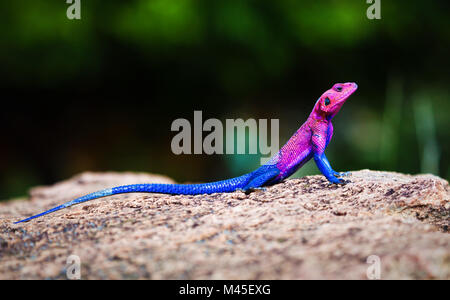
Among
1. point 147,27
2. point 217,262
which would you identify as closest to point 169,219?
point 217,262

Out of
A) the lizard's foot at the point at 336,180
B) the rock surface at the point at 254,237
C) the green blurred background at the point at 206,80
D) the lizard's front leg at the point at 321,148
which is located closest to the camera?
the rock surface at the point at 254,237

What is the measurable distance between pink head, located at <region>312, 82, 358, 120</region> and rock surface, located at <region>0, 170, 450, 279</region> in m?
0.68

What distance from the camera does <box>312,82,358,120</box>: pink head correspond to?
357 cm

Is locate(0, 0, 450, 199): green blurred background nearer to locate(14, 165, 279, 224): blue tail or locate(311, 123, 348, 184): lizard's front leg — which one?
locate(311, 123, 348, 184): lizard's front leg

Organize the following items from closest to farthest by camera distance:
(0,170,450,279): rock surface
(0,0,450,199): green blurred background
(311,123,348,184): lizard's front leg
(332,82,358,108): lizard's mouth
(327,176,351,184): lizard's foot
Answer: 1. (0,170,450,279): rock surface
2. (327,176,351,184): lizard's foot
3. (311,123,348,184): lizard's front leg
4. (332,82,358,108): lizard's mouth
5. (0,0,450,199): green blurred background

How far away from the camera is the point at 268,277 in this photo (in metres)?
1.93

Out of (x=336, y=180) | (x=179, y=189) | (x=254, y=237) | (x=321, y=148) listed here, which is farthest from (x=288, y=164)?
(x=254, y=237)

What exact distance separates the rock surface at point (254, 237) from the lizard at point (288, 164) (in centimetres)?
23

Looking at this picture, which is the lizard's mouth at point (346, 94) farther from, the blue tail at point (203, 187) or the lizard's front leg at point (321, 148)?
the blue tail at point (203, 187)

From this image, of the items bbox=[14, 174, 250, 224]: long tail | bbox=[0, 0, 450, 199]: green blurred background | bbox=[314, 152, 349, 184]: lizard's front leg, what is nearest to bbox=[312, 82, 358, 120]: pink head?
bbox=[314, 152, 349, 184]: lizard's front leg

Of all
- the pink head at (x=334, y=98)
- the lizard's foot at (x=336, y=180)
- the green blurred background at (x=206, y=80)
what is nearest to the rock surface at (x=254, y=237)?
the lizard's foot at (x=336, y=180)

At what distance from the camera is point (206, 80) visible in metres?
7.70

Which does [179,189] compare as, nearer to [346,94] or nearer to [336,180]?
[336,180]

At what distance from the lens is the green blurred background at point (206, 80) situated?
6.74 m
